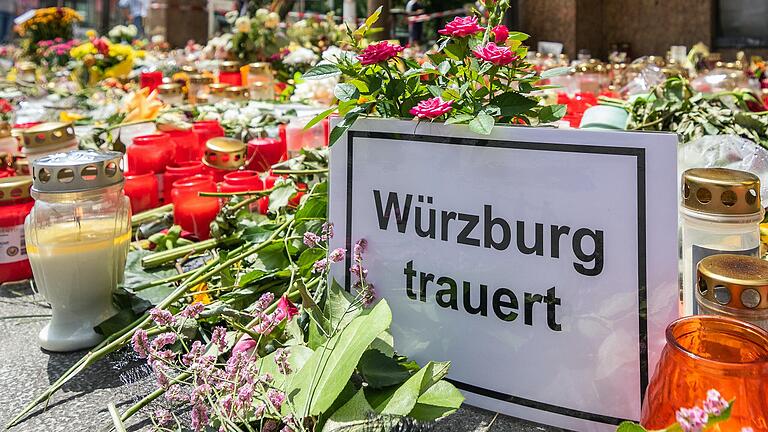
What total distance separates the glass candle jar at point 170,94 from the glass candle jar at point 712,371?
2036mm

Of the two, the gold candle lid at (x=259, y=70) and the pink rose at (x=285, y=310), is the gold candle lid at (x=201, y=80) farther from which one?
the pink rose at (x=285, y=310)

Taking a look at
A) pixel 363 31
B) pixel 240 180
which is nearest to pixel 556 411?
pixel 363 31

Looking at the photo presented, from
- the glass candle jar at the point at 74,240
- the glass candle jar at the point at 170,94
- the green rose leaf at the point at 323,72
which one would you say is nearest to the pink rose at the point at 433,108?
the green rose leaf at the point at 323,72

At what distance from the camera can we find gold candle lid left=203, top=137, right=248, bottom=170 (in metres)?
1.29

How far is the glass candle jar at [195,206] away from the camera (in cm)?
113

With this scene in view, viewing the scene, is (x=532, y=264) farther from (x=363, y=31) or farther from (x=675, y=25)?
(x=675, y=25)

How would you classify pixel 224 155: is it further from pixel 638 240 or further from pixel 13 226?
pixel 638 240

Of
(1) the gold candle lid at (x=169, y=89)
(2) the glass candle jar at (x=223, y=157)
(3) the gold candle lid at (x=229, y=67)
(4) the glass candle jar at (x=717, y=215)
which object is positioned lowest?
(4) the glass candle jar at (x=717, y=215)

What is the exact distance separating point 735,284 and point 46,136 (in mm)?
1281

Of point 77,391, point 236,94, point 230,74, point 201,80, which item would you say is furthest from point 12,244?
point 230,74

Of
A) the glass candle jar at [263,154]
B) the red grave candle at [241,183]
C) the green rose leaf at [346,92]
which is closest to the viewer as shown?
the green rose leaf at [346,92]

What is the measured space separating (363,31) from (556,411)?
1.51ft

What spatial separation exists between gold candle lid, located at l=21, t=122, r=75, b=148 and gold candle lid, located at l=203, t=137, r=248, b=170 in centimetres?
30

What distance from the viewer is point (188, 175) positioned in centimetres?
129
